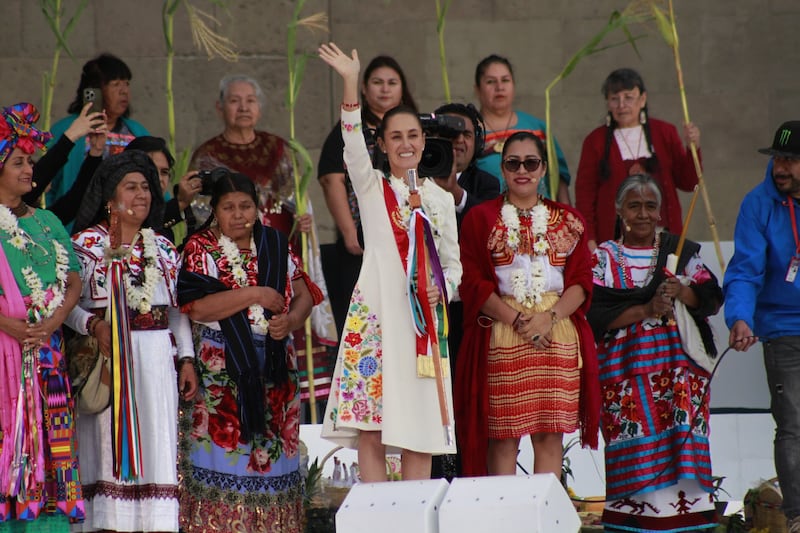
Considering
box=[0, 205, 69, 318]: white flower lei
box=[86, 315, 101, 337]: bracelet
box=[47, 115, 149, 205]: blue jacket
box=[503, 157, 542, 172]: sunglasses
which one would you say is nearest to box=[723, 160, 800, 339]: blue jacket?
box=[503, 157, 542, 172]: sunglasses

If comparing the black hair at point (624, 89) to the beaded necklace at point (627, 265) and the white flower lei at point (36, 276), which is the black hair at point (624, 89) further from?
the white flower lei at point (36, 276)

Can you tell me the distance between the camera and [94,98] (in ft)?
25.5

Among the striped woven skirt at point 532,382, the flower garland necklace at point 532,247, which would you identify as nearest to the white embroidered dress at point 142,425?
the striped woven skirt at point 532,382

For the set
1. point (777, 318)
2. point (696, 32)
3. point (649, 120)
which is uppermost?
point (696, 32)

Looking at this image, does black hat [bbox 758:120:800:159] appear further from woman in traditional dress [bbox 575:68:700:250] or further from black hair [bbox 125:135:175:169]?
black hair [bbox 125:135:175:169]

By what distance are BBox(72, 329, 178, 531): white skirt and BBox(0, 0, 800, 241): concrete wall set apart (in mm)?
3875

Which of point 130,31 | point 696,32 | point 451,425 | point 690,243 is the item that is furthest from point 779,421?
point 130,31

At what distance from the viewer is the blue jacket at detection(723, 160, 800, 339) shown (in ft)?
21.5

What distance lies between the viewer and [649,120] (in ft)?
27.3

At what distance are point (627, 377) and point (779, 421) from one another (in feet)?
2.27

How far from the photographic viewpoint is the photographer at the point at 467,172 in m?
6.85

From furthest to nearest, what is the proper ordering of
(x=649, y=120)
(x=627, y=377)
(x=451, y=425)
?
(x=649, y=120), (x=627, y=377), (x=451, y=425)

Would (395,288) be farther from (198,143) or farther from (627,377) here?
(198,143)

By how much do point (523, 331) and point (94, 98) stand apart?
8.90 ft
